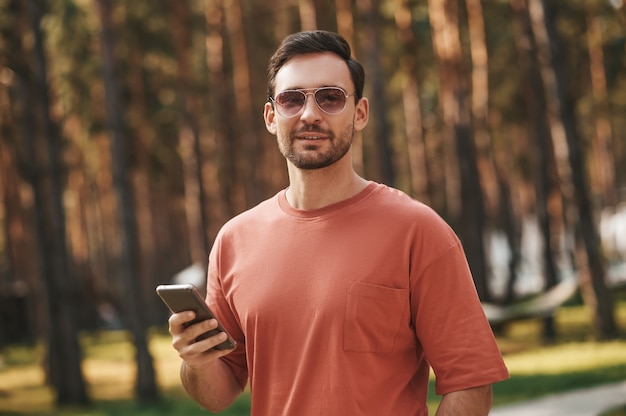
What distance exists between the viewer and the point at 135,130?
34781 millimetres

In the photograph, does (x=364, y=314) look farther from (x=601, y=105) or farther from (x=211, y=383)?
(x=601, y=105)

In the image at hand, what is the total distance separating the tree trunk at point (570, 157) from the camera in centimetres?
1736

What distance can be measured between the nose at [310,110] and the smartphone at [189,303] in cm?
65

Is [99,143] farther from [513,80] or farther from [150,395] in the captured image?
[150,395]

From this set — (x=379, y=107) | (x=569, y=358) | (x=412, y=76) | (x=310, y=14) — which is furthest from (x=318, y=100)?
(x=412, y=76)


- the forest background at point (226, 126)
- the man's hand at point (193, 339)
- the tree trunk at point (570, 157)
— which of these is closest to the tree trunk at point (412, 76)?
the forest background at point (226, 126)

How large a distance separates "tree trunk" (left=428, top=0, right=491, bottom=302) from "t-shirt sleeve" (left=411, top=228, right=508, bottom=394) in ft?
67.6

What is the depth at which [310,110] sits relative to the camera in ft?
10.5

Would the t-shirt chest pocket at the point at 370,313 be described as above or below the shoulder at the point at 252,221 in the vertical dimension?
below

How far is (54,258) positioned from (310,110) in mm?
16093

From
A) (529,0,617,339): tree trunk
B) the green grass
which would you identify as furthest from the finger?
(529,0,617,339): tree trunk

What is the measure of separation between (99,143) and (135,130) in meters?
3.54

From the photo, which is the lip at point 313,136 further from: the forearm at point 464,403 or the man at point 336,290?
the forearm at point 464,403

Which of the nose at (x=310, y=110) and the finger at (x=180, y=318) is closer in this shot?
the finger at (x=180, y=318)
